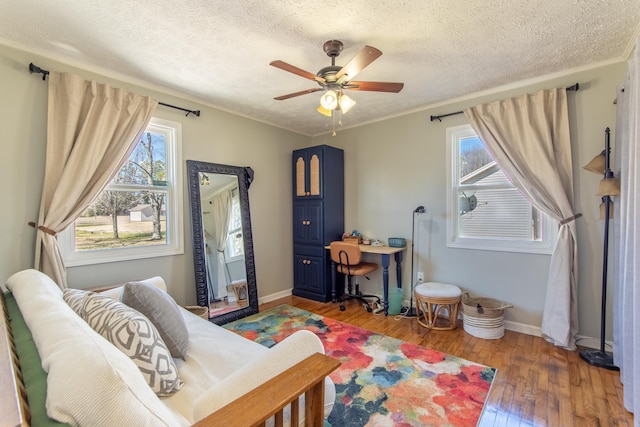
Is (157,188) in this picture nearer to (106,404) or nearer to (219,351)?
(219,351)

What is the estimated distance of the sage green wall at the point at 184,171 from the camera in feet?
7.13

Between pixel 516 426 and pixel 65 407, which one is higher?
pixel 65 407

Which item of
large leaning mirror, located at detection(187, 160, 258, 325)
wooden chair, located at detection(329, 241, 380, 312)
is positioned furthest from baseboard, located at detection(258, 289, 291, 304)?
wooden chair, located at detection(329, 241, 380, 312)

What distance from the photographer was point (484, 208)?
10.4ft

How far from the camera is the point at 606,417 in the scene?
1.73 metres

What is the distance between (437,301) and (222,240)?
8.05 feet

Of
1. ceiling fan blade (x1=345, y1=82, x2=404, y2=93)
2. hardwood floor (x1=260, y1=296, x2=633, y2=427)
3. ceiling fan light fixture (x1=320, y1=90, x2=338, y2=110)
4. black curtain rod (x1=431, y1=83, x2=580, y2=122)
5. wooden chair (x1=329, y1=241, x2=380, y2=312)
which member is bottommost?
hardwood floor (x1=260, y1=296, x2=633, y2=427)

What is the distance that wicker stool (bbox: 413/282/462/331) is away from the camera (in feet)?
9.61

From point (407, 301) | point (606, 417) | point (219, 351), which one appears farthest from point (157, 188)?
point (606, 417)

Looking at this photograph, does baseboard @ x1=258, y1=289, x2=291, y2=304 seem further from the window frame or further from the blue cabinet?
the window frame

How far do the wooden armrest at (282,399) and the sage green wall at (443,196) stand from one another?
2718mm

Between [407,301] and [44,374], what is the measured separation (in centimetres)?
351

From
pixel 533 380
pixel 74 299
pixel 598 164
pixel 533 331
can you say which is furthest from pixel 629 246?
pixel 74 299

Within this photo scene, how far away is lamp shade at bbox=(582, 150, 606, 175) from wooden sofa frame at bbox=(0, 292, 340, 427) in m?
2.78
